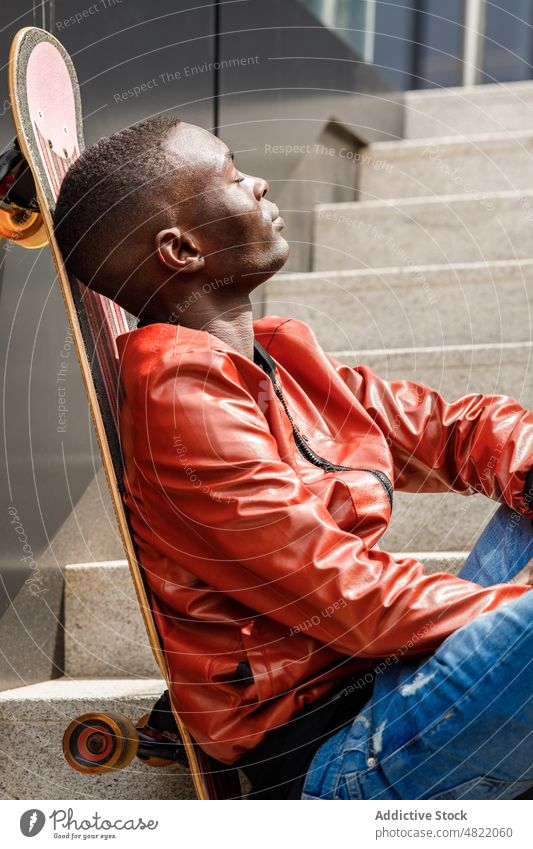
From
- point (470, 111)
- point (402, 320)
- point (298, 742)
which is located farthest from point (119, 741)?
point (470, 111)

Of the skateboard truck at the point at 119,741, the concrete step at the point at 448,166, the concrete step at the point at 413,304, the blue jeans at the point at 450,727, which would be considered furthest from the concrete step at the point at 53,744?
the concrete step at the point at 448,166

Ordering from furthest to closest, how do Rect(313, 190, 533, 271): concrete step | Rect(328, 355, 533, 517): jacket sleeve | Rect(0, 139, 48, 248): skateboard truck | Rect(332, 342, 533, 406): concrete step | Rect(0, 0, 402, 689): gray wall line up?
Rect(313, 190, 533, 271): concrete step, Rect(332, 342, 533, 406): concrete step, Rect(0, 0, 402, 689): gray wall, Rect(328, 355, 533, 517): jacket sleeve, Rect(0, 139, 48, 248): skateboard truck

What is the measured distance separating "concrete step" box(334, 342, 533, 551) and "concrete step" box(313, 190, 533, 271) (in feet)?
1.95

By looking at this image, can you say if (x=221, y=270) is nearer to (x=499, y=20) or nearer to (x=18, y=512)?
(x=18, y=512)

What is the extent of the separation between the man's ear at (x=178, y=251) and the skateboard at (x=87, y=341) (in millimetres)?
106

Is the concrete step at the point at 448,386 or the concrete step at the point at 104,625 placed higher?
the concrete step at the point at 448,386

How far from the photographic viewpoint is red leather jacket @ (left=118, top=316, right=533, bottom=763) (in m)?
0.99

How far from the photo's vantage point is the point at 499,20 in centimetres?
394

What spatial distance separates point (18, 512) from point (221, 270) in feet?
1.64

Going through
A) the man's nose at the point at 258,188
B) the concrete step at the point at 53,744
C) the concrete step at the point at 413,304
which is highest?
the man's nose at the point at 258,188

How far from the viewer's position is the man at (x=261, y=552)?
3.24 ft

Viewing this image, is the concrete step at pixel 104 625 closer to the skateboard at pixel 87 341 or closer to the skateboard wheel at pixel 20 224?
Result: the skateboard at pixel 87 341

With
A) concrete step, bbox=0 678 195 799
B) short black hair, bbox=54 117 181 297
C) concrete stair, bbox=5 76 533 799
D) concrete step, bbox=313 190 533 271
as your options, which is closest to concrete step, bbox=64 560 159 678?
concrete stair, bbox=5 76 533 799

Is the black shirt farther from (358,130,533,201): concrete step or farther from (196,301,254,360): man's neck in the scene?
(358,130,533,201): concrete step
